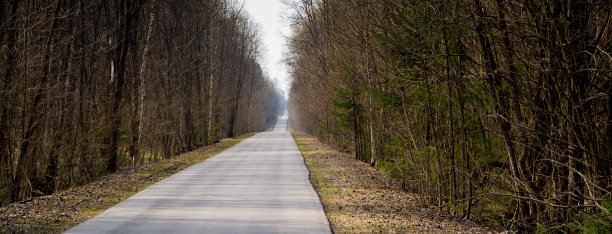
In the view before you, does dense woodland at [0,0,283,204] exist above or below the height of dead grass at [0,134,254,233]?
above

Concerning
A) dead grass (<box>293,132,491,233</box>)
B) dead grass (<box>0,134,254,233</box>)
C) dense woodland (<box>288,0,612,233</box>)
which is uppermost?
dense woodland (<box>288,0,612,233</box>)

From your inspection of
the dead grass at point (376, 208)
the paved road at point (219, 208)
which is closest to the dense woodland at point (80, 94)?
the paved road at point (219, 208)

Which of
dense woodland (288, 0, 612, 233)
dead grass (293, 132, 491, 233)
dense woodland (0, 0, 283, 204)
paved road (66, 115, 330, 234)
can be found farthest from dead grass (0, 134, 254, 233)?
dense woodland (288, 0, 612, 233)

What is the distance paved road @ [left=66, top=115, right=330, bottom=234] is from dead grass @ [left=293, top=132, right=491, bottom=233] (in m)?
0.38

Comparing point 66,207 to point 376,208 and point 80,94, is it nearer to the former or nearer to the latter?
point 376,208

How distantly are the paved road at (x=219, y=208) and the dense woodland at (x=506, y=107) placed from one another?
256 cm

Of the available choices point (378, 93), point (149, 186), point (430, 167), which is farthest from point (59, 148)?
point (430, 167)

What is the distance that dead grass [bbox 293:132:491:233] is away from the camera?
752 cm

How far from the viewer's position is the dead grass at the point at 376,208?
752cm

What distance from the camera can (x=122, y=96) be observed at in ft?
56.5

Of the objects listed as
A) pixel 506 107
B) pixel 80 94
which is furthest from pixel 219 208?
pixel 80 94

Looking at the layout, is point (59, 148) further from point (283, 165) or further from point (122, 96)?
point (283, 165)

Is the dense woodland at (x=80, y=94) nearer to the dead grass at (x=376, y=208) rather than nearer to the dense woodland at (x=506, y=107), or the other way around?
the dead grass at (x=376, y=208)

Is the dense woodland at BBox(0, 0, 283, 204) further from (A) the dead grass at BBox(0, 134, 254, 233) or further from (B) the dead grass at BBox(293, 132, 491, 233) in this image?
(B) the dead grass at BBox(293, 132, 491, 233)
